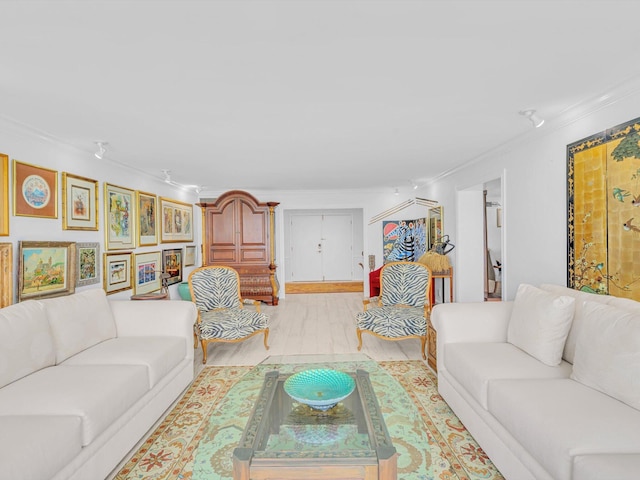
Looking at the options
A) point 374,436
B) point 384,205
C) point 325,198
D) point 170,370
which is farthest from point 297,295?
point 374,436

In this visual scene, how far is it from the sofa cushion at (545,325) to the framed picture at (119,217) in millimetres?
4364

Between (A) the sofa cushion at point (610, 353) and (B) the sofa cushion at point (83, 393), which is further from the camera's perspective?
(B) the sofa cushion at point (83, 393)

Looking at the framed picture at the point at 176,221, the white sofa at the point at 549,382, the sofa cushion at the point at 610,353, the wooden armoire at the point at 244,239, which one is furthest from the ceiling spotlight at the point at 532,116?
the framed picture at the point at 176,221

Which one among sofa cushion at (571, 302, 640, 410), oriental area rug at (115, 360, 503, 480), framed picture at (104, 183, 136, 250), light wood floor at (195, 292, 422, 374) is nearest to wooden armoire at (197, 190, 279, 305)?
light wood floor at (195, 292, 422, 374)

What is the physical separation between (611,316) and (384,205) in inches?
226

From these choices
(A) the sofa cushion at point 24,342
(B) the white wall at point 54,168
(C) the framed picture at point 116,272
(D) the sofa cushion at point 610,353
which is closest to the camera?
(D) the sofa cushion at point 610,353

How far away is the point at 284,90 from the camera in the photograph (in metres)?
2.30

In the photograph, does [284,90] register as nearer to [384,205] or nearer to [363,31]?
[363,31]

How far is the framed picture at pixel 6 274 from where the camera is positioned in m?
2.75

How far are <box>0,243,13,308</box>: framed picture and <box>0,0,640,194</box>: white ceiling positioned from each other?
105 centimetres

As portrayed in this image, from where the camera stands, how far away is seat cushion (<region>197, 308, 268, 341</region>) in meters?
3.70

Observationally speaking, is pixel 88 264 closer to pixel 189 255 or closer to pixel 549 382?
pixel 189 255

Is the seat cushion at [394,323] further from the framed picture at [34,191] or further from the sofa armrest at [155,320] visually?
the framed picture at [34,191]

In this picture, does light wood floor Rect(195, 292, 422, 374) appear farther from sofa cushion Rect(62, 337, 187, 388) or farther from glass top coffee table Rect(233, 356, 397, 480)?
glass top coffee table Rect(233, 356, 397, 480)
